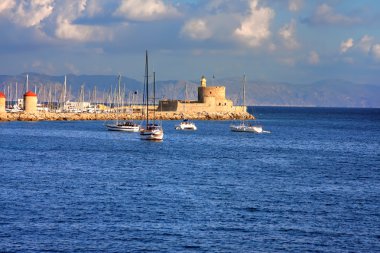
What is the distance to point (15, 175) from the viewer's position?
106 feet

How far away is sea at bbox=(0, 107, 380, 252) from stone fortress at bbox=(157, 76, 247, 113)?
211 ft

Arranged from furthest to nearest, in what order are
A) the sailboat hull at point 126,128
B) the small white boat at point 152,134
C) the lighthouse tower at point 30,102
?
the lighthouse tower at point 30,102 → the sailboat hull at point 126,128 → the small white boat at point 152,134

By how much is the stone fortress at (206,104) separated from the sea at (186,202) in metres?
64.4

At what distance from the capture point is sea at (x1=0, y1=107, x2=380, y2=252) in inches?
779

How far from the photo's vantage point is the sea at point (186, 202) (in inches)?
779

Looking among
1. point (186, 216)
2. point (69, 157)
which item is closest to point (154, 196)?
point (186, 216)

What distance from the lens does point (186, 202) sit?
25469 millimetres

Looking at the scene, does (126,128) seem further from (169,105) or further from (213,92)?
(213,92)

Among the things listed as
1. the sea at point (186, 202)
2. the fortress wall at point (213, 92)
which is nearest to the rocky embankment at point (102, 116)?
the fortress wall at point (213, 92)

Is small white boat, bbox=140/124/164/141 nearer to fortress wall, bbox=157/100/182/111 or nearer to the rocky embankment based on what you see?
the rocky embankment

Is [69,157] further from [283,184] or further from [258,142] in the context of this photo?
[258,142]

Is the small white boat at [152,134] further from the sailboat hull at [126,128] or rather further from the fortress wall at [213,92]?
the fortress wall at [213,92]

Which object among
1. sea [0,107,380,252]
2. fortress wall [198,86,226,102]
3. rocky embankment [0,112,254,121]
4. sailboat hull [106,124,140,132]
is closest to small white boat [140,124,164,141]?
sea [0,107,380,252]

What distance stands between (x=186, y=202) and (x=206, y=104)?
8917 cm
